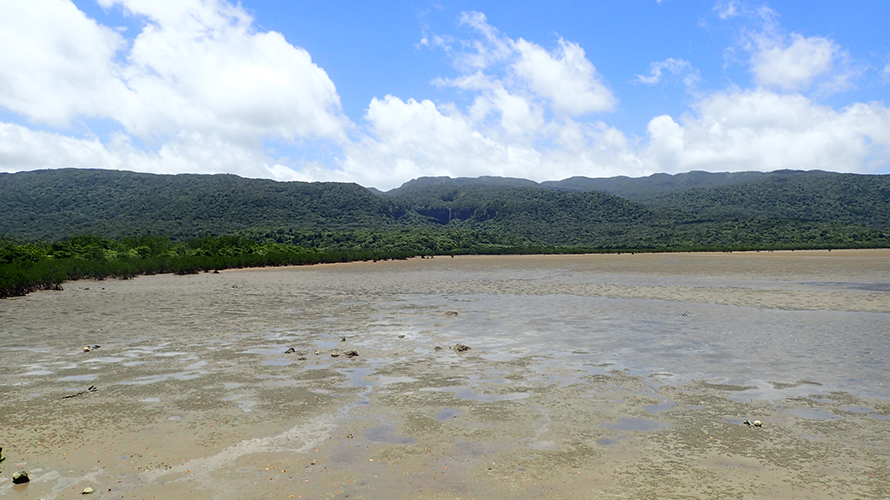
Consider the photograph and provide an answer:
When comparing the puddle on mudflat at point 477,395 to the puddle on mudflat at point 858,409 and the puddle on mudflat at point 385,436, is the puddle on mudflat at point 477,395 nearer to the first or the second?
the puddle on mudflat at point 385,436

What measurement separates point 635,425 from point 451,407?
3.38 meters

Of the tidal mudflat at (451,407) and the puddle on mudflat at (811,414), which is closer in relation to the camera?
the tidal mudflat at (451,407)

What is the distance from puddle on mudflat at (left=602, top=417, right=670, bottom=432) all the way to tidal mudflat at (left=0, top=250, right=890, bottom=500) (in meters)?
0.05

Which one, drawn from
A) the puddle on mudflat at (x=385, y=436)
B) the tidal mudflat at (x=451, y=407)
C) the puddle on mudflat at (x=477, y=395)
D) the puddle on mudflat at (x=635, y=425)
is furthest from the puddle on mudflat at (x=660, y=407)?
the puddle on mudflat at (x=385, y=436)

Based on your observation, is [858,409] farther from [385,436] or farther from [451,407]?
[385,436]

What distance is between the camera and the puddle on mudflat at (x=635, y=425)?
10.3m

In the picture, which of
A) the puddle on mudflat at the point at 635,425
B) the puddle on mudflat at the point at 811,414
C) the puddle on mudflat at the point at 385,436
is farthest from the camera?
the puddle on mudflat at the point at 811,414

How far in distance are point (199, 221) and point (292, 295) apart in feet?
527

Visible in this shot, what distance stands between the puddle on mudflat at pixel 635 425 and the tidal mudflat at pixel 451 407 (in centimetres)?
5

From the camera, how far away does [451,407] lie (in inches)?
464

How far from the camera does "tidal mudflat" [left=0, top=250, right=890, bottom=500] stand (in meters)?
8.12

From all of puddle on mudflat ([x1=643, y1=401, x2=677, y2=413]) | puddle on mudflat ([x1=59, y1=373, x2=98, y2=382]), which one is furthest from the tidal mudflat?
puddle on mudflat ([x1=643, y1=401, x2=677, y2=413])

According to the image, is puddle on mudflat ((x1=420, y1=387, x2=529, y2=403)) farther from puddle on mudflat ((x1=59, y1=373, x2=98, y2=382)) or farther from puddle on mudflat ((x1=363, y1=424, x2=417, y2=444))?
puddle on mudflat ((x1=59, y1=373, x2=98, y2=382))

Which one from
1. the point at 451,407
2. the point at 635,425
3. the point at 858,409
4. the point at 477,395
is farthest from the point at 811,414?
the point at 451,407
